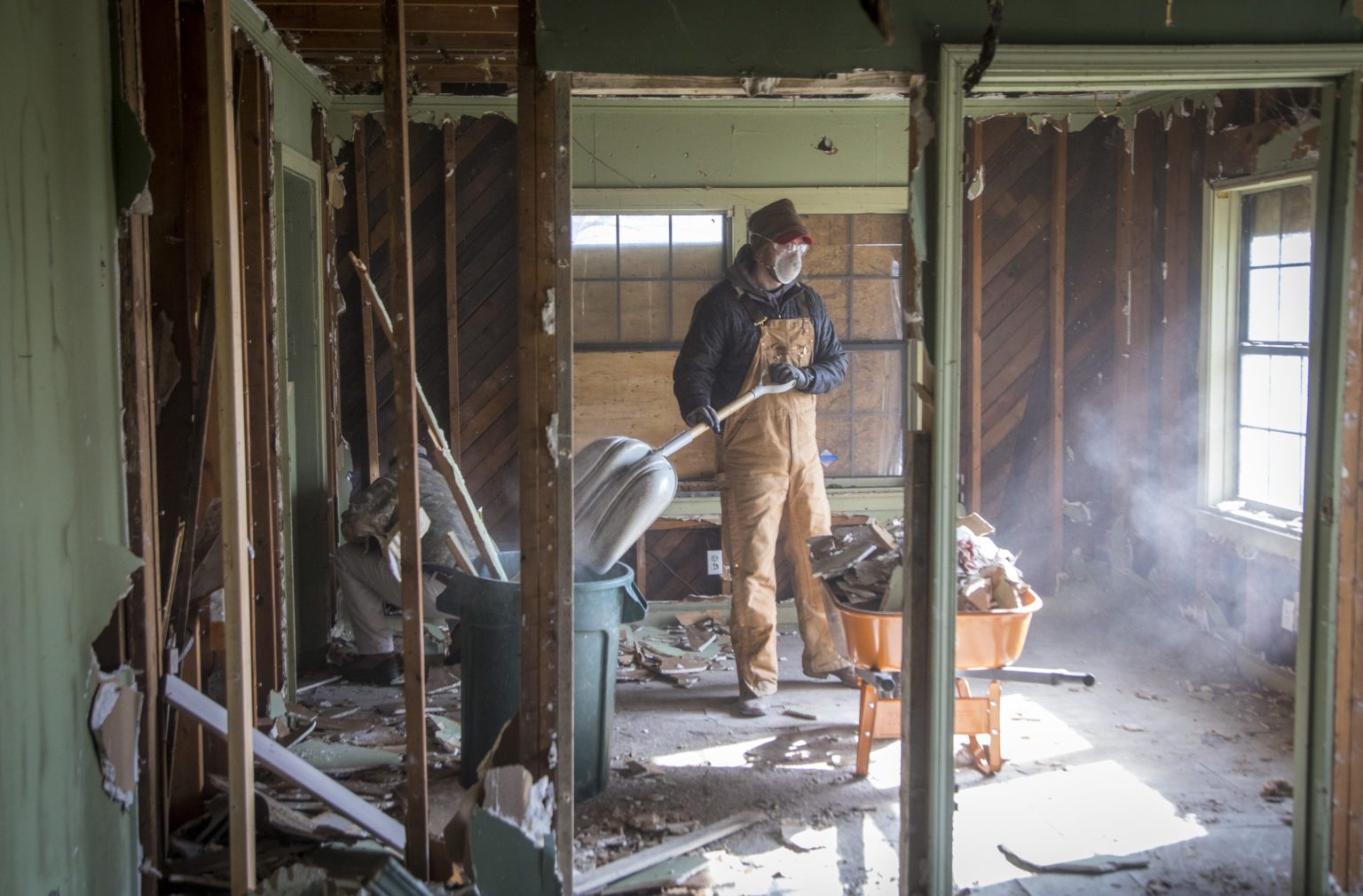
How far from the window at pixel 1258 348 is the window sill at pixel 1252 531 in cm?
7

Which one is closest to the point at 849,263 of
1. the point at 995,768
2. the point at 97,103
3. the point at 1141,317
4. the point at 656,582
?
the point at 1141,317

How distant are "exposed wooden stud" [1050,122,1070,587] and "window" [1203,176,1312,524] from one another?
1.00 m

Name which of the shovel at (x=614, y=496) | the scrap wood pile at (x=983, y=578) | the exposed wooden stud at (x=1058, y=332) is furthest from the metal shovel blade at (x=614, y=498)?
the exposed wooden stud at (x=1058, y=332)

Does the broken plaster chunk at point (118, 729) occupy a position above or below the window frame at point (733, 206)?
below

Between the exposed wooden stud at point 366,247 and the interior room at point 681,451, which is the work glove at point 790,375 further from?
the exposed wooden stud at point 366,247

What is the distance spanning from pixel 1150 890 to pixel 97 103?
3331mm

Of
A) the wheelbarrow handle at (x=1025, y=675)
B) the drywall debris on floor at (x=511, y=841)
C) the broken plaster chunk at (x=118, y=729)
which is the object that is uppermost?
the broken plaster chunk at (x=118, y=729)

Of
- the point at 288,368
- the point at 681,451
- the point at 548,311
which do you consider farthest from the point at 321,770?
the point at 681,451

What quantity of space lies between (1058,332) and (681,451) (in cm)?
218

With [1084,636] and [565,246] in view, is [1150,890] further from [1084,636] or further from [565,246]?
[1084,636]

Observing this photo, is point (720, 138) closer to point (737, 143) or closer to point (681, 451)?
point (737, 143)

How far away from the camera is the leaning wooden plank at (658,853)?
10.6ft

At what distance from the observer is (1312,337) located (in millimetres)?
3074

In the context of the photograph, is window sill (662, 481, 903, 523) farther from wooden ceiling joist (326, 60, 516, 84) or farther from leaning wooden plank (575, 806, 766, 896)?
leaning wooden plank (575, 806, 766, 896)
